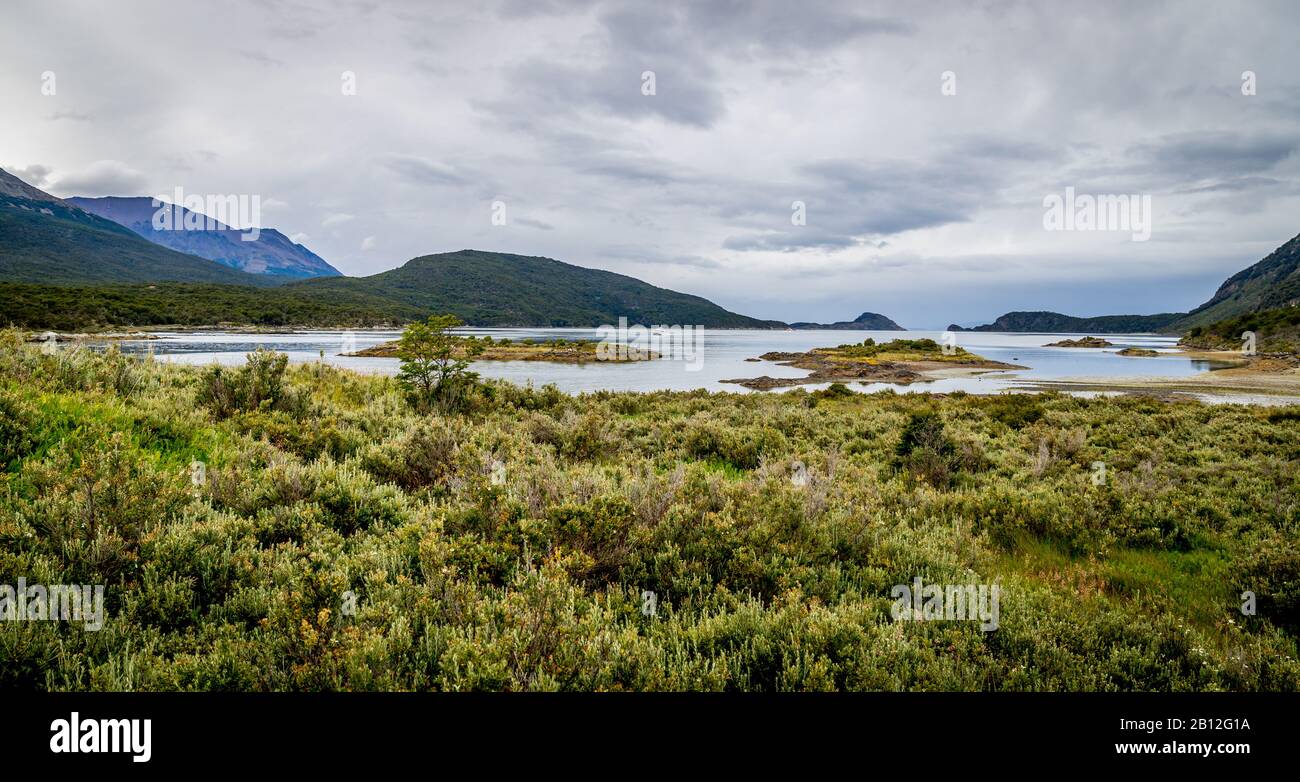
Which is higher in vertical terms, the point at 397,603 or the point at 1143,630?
the point at 397,603

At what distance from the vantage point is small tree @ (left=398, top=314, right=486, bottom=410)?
1552 centimetres

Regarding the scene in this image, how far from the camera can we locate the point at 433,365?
16344mm

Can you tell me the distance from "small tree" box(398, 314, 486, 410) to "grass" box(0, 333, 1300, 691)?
4.76 metres

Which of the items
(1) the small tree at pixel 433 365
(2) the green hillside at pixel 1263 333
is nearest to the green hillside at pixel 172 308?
(1) the small tree at pixel 433 365

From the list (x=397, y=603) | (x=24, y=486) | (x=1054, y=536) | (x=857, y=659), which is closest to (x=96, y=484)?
(x=24, y=486)

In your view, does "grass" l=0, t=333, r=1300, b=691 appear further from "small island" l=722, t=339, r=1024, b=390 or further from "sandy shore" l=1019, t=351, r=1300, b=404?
"small island" l=722, t=339, r=1024, b=390

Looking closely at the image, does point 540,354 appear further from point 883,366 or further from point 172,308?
point 172,308

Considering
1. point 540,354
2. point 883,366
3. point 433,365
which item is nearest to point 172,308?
point 540,354

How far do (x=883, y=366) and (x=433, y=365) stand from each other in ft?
188

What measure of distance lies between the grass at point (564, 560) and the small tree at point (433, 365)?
476cm

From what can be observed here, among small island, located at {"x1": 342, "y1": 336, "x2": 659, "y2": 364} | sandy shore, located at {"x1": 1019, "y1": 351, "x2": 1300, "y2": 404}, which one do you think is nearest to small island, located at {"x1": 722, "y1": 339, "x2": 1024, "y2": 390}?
sandy shore, located at {"x1": 1019, "y1": 351, "x2": 1300, "y2": 404}
